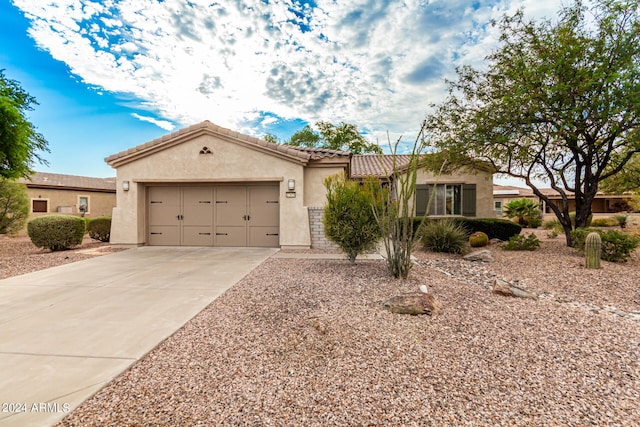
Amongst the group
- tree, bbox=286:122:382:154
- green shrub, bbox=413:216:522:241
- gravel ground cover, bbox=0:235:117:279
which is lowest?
gravel ground cover, bbox=0:235:117:279

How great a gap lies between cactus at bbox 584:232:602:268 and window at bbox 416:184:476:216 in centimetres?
766

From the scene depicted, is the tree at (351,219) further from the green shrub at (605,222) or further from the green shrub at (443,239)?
the green shrub at (605,222)

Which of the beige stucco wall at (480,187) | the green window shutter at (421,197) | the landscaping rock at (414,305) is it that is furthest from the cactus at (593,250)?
the beige stucco wall at (480,187)

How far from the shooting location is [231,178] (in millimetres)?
10164

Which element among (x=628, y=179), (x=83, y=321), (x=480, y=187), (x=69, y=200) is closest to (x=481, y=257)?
(x=480, y=187)

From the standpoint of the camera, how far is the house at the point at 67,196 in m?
Result: 16.9

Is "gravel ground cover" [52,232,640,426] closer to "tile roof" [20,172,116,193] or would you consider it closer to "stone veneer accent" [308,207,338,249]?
"stone veneer accent" [308,207,338,249]

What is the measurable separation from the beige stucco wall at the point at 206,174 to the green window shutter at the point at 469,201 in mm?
8715

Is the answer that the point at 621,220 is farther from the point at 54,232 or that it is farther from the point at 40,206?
the point at 40,206

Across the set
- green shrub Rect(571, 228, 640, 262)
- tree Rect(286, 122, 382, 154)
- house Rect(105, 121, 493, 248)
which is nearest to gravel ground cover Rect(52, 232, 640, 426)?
green shrub Rect(571, 228, 640, 262)

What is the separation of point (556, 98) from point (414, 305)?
8.08m

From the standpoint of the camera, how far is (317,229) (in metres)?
10.2

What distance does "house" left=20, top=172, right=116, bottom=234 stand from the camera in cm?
1689

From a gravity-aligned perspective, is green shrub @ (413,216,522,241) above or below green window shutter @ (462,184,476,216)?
below
